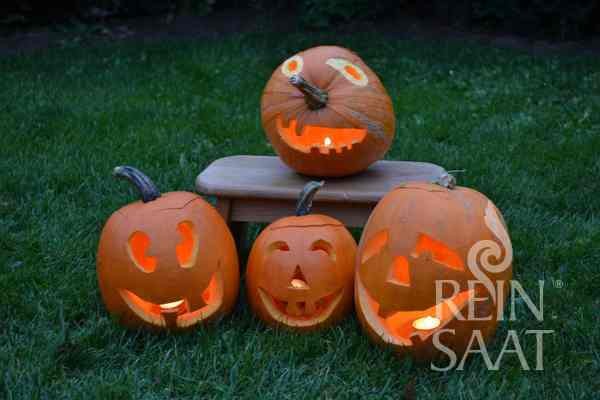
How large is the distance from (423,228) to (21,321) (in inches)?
62.0

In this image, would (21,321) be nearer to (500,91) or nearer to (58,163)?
(58,163)

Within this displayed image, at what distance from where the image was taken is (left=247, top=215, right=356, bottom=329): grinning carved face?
2.91 meters

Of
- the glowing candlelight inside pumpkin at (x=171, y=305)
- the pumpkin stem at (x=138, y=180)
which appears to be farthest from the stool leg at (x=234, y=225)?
the glowing candlelight inside pumpkin at (x=171, y=305)

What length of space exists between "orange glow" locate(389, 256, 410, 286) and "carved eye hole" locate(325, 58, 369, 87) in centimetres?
96

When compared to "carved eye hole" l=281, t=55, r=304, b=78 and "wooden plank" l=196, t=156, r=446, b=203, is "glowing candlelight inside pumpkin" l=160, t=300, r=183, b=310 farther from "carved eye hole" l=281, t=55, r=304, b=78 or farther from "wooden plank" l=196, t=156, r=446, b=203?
"carved eye hole" l=281, t=55, r=304, b=78

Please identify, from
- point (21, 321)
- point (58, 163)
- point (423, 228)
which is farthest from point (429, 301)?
point (58, 163)

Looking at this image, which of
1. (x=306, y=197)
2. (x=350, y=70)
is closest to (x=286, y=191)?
(x=306, y=197)

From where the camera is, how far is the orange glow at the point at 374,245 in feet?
8.97

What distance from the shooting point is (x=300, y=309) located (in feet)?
9.74

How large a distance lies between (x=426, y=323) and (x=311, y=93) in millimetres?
1060

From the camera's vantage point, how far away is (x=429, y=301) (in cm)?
263

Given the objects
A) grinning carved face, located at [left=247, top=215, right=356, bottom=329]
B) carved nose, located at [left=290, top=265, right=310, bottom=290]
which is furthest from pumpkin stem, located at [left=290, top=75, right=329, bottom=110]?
carved nose, located at [left=290, top=265, right=310, bottom=290]

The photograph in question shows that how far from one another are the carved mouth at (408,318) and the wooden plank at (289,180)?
545mm

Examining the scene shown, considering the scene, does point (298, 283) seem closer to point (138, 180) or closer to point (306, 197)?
point (306, 197)
